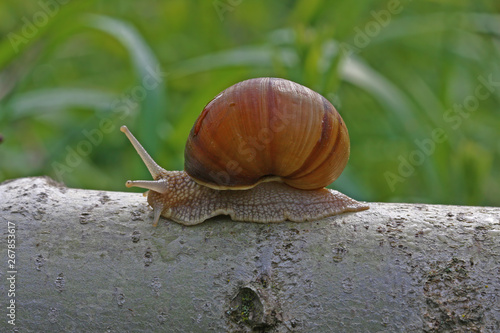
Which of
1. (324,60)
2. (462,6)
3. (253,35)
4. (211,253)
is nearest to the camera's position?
(211,253)

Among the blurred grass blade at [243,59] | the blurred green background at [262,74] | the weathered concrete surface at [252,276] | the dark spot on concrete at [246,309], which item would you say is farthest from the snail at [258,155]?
the blurred grass blade at [243,59]

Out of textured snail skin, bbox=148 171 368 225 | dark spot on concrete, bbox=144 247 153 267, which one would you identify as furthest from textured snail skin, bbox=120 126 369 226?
dark spot on concrete, bbox=144 247 153 267

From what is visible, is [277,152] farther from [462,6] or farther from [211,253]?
[462,6]

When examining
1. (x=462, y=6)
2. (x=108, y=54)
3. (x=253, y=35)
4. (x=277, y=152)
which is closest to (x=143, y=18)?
(x=108, y=54)

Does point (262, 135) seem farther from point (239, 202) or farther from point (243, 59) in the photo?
point (243, 59)

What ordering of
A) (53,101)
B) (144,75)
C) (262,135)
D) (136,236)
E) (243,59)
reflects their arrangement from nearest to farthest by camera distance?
(136,236) < (262,135) < (144,75) < (243,59) < (53,101)

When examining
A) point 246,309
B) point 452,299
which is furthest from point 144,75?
point 452,299
